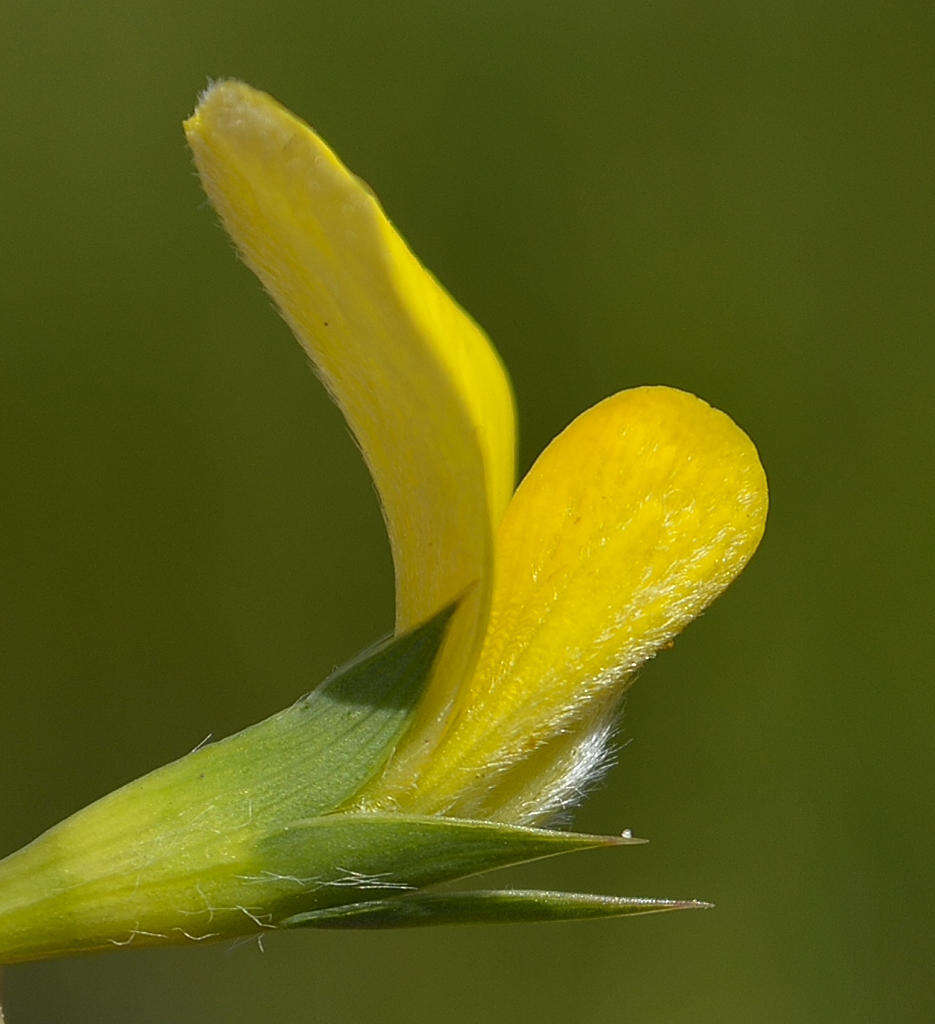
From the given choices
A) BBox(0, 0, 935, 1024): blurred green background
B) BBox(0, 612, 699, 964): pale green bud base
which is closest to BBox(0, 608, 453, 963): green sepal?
BBox(0, 612, 699, 964): pale green bud base

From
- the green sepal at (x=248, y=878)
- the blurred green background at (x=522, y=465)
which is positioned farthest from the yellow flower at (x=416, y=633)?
the blurred green background at (x=522, y=465)

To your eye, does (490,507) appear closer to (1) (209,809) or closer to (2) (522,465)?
(1) (209,809)

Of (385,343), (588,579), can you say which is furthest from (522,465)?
(385,343)

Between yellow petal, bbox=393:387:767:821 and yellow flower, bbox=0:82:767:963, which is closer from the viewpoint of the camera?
yellow flower, bbox=0:82:767:963

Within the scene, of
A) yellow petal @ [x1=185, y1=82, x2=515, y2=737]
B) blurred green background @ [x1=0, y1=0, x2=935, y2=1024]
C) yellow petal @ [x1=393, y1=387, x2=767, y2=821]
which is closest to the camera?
yellow petal @ [x1=185, y1=82, x2=515, y2=737]

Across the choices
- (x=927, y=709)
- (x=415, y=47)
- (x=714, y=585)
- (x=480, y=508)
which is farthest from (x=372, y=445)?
(x=415, y=47)

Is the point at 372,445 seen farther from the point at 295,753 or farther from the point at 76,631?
the point at 76,631

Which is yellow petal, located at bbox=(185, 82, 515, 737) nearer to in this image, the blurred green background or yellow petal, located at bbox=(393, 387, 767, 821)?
yellow petal, located at bbox=(393, 387, 767, 821)
